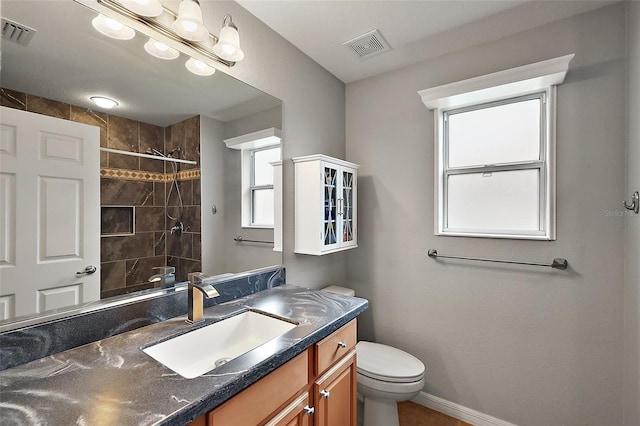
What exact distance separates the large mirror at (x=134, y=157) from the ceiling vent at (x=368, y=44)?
0.73 m

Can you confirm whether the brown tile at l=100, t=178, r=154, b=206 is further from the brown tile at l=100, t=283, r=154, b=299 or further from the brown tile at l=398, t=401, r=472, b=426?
the brown tile at l=398, t=401, r=472, b=426

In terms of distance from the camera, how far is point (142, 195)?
119 cm

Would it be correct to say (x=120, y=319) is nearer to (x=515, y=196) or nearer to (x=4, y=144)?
(x=4, y=144)

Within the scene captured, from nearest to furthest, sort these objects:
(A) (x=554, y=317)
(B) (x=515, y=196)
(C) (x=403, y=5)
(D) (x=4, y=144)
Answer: (D) (x=4, y=144)
(C) (x=403, y=5)
(A) (x=554, y=317)
(B) (x=515, y=196)

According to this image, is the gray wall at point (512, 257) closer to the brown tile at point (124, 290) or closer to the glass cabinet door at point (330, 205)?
the glass cabinet door at point (330, 205)

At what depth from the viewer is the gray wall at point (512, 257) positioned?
4.94 feet

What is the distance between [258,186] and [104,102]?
81cm

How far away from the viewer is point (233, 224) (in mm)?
1570

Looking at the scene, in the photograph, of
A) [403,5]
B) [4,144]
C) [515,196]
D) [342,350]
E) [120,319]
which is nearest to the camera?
[4,144]

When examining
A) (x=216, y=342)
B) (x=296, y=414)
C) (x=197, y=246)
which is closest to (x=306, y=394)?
(x=296, y=414)

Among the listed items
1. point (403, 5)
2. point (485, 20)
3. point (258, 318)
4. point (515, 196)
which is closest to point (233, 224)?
point (258, 318)

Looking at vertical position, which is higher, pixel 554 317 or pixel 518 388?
pixel 554 317

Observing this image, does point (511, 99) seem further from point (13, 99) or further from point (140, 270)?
point (13, 99)

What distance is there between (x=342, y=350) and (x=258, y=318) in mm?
416
